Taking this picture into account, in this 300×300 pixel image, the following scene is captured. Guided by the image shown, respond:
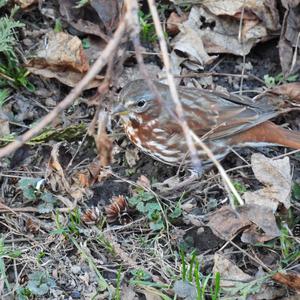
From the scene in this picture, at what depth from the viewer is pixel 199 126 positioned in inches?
200

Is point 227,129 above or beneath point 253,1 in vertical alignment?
beneath

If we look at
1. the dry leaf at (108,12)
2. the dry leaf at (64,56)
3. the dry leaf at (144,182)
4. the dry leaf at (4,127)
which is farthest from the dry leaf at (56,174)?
the dry leaf at (108,12)

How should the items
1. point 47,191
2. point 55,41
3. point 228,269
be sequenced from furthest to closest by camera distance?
point 55,41, point 47,191, point 228,269

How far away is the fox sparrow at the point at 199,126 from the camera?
507 cm

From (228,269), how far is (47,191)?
1370mm

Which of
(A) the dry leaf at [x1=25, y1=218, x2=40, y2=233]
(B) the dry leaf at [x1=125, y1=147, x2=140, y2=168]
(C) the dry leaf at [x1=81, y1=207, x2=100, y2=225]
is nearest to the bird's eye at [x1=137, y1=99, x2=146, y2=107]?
(B) the dry leaf at [x1=125, y1=147, x2=140, y2=168]

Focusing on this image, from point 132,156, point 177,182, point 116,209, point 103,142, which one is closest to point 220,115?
point 177,182

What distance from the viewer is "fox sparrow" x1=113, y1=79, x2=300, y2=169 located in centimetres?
507

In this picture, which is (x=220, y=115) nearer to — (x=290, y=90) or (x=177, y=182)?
(x=177, y=182)

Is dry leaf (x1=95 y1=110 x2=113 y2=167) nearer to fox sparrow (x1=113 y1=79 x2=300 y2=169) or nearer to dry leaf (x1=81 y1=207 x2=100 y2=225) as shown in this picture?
dry leaf (x1=81 y1=207 x2=100 y2=225)

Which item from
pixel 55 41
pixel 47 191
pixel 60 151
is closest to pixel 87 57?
pixel 55 41

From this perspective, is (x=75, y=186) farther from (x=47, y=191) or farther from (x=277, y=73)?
(x=277, y=73)

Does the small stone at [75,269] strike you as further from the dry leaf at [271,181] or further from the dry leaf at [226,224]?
the dry leaf at [271,181]

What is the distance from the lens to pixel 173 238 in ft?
15.3
